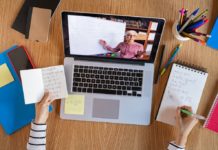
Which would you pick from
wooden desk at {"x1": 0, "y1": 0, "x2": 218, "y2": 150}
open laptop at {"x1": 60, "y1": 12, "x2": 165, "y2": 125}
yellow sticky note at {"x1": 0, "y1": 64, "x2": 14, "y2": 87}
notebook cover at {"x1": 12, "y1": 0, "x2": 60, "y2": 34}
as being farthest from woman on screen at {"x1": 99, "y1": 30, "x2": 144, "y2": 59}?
yellow sticky note at {"x1": 0, "y1": 64, "x2": 14, "y2": 87}

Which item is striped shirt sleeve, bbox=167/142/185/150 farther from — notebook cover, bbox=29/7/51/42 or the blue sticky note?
notebook cover, bbox=29/7/51/42

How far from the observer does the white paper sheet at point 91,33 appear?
89cm

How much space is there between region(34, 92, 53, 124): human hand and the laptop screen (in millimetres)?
174

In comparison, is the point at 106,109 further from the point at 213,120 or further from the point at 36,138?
the point at 213,120

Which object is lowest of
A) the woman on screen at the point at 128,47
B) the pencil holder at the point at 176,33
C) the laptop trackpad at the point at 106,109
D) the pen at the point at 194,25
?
the laptop trackpad at the point at 106,109

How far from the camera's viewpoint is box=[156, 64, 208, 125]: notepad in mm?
985

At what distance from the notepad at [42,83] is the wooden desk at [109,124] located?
4cm

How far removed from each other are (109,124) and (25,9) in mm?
522

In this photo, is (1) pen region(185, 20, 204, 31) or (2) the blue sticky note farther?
(2) the blue sticky note

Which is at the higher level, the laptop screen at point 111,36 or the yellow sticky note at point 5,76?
the laptop screen at point 111,36

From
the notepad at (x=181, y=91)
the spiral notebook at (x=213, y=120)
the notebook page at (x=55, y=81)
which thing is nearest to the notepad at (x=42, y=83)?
the notebook page at (x=55, y=81)

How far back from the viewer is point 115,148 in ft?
3.21

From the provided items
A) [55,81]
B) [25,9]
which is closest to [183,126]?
[55,81]

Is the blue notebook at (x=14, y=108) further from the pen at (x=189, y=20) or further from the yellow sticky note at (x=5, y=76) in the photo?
the pen at (x=189, y=20)
